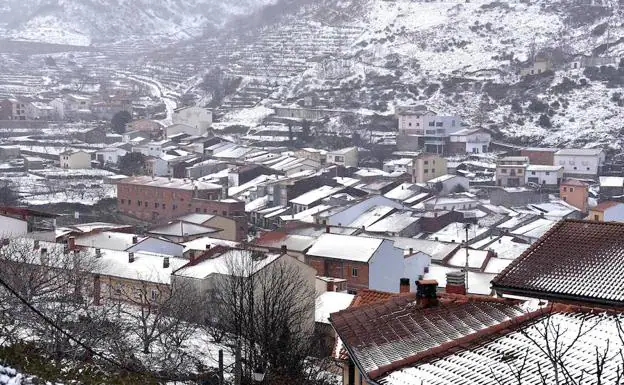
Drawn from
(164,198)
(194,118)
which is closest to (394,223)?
(164,198)

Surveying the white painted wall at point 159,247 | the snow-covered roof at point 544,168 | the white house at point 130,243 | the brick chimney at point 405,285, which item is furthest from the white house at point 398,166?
the brick chimney at point 405,285

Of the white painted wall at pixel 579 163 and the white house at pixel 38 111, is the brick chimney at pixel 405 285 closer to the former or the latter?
the white painted wall at pixel 579 163

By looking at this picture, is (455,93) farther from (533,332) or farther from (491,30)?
(533,332)

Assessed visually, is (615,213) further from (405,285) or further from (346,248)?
(405,285)

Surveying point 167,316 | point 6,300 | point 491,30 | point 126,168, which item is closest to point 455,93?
point 491,30

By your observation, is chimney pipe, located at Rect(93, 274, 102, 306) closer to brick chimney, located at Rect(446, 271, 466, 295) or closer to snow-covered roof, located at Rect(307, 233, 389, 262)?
snow-covered roof, located at Rect(307, 233, 389, 262)

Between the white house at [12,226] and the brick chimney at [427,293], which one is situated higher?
the brick chimney at [427,293]

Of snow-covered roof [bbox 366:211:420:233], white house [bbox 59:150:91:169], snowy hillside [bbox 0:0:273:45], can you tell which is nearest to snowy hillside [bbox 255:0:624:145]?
white house [bbox 59:150:91:169]
